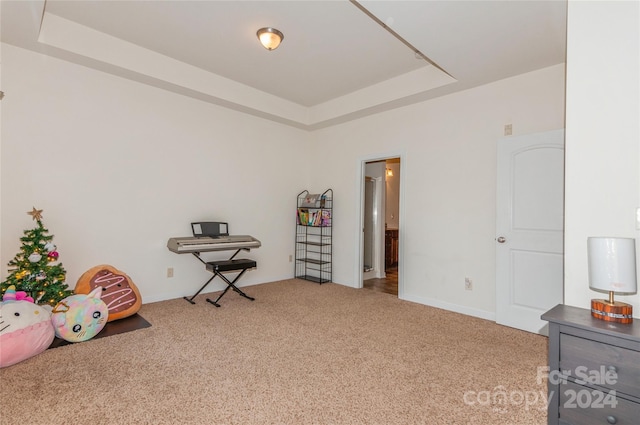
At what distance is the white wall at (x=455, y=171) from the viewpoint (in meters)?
3.30

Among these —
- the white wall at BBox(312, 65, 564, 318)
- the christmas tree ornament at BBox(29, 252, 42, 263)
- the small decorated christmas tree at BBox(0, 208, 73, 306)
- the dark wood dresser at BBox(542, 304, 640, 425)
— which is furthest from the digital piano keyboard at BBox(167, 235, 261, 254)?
the dark wood dresser at BBox(542, 304, 640, 425)

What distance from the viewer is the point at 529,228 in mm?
3158

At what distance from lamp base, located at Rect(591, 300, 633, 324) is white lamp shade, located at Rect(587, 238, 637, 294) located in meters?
0.09

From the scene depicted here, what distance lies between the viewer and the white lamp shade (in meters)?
1.44

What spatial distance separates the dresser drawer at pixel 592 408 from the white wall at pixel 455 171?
2102mm

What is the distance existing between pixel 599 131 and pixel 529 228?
1701mm

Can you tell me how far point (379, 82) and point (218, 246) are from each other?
9.73 feet

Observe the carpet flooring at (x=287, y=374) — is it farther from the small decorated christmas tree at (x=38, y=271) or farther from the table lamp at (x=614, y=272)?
the table lamp at (x=614, y=272)

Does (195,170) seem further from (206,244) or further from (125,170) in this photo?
(206,244)

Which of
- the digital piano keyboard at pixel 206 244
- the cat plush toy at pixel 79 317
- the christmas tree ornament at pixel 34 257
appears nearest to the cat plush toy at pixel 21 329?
the cat plush toy at pixel 79 317

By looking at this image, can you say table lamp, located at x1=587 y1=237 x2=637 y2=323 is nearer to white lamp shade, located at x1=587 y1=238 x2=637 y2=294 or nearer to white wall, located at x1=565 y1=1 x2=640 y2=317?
white lamp shade, located at x1=587 y1=238 x2=637 y2=294

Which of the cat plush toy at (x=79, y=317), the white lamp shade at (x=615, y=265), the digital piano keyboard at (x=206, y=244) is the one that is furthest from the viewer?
the digital piano keyboard at (x=206, y=244)

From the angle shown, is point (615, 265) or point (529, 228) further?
point (529, 228)

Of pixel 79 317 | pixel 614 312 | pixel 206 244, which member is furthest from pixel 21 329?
pixel 614 312
